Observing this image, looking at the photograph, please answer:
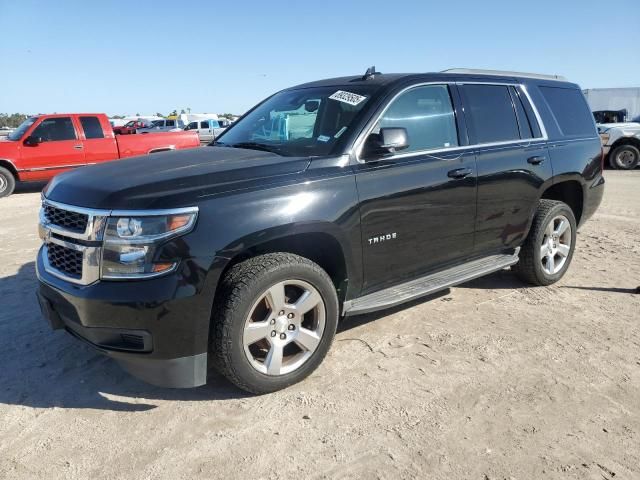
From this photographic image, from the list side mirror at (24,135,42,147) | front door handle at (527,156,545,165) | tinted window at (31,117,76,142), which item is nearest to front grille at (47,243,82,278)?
front door handle at (527,156,545,165)

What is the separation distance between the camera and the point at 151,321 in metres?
2.56

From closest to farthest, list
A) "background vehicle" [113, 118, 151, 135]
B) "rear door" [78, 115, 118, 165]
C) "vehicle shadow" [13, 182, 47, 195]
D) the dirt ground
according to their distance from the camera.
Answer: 1. the dirt ground
2. "rear door" [78, 115, 118, 165]
3. "vehicle shadow" [13, 182, 47, 195]
4. "background vehicle" [113, 118, 151, 135]

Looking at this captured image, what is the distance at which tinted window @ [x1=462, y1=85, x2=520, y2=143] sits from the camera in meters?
4.08

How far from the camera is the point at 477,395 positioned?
300 centimetres

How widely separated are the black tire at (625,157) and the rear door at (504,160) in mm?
13116

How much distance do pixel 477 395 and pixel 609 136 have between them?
593 inches

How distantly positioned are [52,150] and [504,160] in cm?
1047

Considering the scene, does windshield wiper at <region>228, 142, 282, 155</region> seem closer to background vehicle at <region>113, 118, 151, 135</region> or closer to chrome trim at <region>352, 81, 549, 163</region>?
chrome trim at <region>352, 81, 549, 163</region>

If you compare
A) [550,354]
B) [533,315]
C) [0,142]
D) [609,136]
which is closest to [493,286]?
[533,315]

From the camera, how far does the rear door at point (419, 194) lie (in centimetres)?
334

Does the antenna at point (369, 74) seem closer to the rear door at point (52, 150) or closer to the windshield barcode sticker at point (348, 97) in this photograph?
the windshield barcode sticker at point (348, 97)

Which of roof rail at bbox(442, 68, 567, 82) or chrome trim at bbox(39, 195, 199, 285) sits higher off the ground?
roof rail at bbox(442, 68, 567, 82)

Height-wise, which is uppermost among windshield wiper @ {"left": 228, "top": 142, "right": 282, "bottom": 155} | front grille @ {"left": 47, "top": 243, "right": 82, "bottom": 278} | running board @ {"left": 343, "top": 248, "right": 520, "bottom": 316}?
windshield wiper @ {"left": 228, "top": 142, "right": 282, "bottom": 155}

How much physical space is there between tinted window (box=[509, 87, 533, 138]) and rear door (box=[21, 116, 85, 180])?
10.0 m
